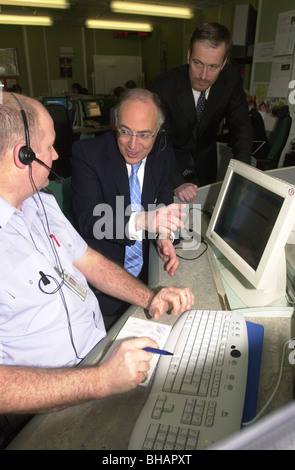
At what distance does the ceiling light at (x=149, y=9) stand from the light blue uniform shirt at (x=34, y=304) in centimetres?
582

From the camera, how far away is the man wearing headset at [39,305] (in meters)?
0.70

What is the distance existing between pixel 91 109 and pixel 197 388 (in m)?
5.12

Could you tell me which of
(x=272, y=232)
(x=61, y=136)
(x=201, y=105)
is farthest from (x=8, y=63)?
(x=272, y=232)

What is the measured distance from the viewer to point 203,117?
2096mm

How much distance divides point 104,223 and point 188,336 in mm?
741

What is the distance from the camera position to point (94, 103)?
17.0 feet

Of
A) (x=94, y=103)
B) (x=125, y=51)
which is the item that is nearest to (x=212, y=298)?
(x=94, y=103)

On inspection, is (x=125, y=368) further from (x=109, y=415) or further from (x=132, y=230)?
(x=132, y=230)

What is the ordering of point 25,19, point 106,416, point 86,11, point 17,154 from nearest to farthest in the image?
1. point 106,416
2. point 17,154
3. point 86,11
4. point 25,19

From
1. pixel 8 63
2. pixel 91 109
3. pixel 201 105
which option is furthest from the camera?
pixel 8 63

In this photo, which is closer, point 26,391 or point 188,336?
point 26,391

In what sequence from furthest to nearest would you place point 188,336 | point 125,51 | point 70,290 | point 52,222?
point 125,51
point 52,222
point 70,290
point 188,336

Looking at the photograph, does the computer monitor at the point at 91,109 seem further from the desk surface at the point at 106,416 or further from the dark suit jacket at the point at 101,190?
the desk surface at the point at 106,416
